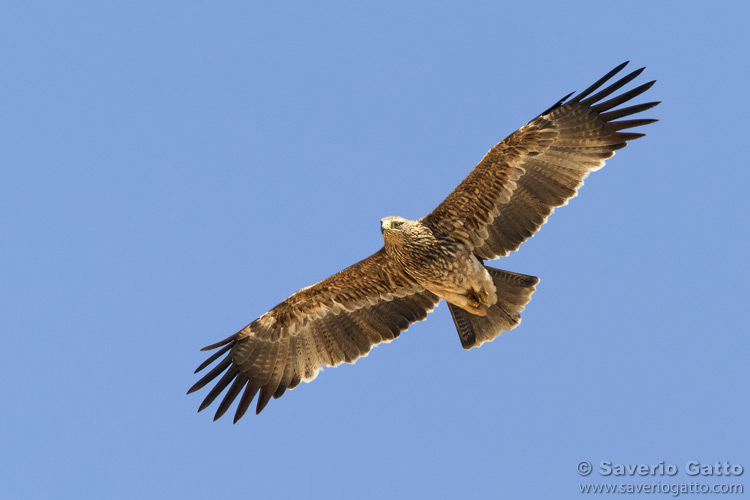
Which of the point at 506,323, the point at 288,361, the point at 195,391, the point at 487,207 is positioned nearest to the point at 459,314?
the point at 506,323

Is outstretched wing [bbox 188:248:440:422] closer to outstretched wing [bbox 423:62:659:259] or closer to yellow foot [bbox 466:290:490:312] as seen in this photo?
yellow foot [bbox 466:290:490:312]

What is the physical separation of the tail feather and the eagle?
1cm

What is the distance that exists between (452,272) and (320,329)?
246 cm

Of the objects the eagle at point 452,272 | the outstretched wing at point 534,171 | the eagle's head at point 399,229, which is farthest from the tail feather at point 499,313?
the eagle's head at point 399,229

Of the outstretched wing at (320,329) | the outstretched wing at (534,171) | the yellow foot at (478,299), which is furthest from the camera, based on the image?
the outstretched wing at (320,329)

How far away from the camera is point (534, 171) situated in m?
10.6

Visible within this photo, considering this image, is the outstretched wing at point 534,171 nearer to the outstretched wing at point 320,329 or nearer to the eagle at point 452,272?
the eagle at point 452,272

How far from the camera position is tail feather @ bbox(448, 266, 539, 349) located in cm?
1084

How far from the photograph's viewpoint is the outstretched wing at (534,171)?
1033cm

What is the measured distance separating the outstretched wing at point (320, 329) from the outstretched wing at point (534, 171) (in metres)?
1.37

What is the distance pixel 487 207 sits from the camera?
10.8 metres

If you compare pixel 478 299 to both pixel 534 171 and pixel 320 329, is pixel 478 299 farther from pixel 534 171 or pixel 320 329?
pixel 320 329

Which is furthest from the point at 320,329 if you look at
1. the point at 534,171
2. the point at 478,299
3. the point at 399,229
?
the point at 534,171

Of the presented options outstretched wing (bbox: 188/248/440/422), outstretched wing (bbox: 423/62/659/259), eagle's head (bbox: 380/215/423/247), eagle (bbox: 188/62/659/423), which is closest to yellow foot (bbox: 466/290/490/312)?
eagle (bbox: 188/62/659/423)
